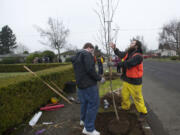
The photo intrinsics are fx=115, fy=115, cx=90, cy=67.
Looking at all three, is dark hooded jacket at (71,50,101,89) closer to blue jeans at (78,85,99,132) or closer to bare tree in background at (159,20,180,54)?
blue jeans at (78,85,99,132)

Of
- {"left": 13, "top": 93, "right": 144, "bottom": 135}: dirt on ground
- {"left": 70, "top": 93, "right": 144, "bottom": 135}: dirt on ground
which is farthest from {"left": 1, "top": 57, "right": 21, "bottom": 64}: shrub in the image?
{"left": 70, "top": 93, "right": 144, "bottom": 135}: dirt on ground

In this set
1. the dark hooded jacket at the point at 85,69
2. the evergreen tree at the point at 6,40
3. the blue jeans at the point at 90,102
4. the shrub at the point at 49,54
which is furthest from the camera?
the evergreen tree at the point at 6,40

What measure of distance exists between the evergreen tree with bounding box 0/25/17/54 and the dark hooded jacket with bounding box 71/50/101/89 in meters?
62.8

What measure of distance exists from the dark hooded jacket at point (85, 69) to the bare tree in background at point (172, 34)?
45.1 meters

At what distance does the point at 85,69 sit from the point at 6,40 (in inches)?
2478

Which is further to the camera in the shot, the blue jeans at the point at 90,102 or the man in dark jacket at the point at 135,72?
the man in dark jacket at the point at 135,72

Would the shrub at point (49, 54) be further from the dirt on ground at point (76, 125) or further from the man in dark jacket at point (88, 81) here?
the man in dark jacket at point (88, 81)

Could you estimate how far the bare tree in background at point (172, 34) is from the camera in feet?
120

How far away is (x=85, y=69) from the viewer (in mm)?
2256

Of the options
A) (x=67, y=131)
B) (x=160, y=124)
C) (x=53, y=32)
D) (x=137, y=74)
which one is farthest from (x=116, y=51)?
(x=53, y=32)

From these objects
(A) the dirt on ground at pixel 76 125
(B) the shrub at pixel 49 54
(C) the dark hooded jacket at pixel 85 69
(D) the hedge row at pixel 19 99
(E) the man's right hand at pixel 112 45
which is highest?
(B) the shrub at pixel 49 54

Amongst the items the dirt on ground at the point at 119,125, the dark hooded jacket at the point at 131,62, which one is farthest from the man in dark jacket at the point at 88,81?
the dark hooded jacket at the point at 131,62

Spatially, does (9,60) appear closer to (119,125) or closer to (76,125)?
(76,125)

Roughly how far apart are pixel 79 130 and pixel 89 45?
6.51 ft
